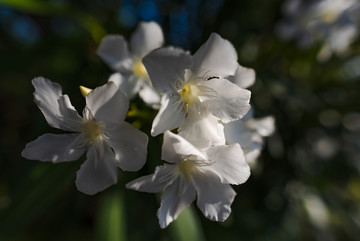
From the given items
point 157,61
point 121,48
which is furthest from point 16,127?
point 157,61

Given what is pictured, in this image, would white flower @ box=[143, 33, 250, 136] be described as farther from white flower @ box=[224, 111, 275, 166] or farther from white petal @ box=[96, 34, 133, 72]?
white petal @ box=[96, 34, 133, 72]

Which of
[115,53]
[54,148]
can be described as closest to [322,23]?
[115,53]

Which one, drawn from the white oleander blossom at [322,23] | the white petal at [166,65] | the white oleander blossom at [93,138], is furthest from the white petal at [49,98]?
the white oleander blossom at [322,23]

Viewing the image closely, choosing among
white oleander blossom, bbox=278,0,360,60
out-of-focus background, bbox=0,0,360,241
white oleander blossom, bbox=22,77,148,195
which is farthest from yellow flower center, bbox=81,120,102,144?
white oleander blossom, bbox=278,0,360,60

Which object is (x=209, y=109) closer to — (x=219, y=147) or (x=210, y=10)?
(x=219, y=147)

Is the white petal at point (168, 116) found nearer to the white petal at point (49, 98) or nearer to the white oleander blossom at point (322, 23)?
the white petal at point (49, 98)

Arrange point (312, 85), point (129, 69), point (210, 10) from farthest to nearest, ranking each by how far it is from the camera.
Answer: point (210, 10) < point (312, 85) < point (129, 69)

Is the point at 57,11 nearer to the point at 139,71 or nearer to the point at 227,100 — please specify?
the point at 139,71

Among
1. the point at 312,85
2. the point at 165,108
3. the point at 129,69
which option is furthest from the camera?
the point at 312,85
